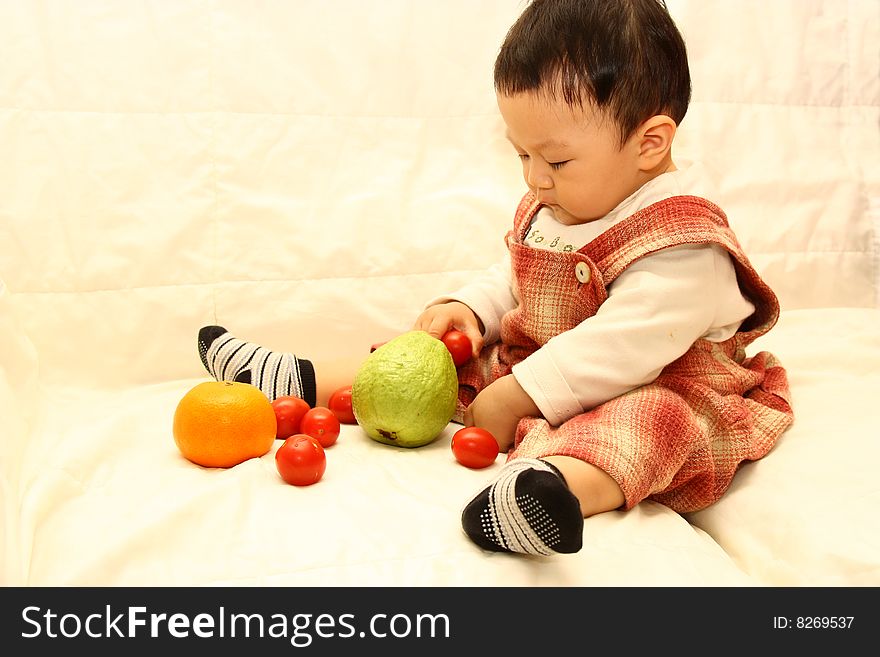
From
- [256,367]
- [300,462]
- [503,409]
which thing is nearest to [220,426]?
[300,462]

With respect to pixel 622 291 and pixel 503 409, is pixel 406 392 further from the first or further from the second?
pixel 622 291

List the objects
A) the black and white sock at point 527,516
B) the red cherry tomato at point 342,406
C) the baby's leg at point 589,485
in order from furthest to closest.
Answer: the red cherry tomato at point 342,406
the baby's leg at point 589,485
the black and white sock at point 527,516

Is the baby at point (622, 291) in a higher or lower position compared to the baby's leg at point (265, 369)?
higher

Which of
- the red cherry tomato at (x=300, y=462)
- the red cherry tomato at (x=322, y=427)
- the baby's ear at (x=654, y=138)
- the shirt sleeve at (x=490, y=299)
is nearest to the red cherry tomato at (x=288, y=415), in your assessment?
the red cherry tomato at (x=322, y=427)

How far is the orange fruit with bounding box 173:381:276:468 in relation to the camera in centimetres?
107

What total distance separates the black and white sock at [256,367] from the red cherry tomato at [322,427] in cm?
13

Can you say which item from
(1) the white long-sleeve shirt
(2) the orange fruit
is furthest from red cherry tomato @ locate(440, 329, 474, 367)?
(2) the orange fruit

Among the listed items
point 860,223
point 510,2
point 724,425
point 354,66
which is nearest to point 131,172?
point 354,66

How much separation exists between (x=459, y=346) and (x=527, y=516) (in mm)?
478

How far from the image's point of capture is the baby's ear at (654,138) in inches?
44.3

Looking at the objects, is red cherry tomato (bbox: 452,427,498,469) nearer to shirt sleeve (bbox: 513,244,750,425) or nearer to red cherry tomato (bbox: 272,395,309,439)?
shirt sleeve (bbox: 513,244,750,425)

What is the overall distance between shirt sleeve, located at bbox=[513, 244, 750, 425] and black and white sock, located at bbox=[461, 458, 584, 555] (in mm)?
244

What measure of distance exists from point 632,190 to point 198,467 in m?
0.63

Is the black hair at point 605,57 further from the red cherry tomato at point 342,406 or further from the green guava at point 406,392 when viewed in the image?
the red cherry tomato at point 342,406
